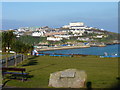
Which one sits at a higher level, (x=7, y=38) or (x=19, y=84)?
(x=7, y=38)

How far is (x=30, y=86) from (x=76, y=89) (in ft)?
5.70

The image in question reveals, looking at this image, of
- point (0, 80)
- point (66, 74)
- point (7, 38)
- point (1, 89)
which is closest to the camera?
point (1, 89)

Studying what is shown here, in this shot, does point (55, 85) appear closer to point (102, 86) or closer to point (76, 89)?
point (76, 89)

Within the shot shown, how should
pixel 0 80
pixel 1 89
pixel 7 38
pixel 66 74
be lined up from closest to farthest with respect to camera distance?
pixel 1 89
pixel 66 74
pixel 0 80
pixel 7 38

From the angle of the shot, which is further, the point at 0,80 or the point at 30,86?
the point at 0,80

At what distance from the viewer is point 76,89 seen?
8727mm

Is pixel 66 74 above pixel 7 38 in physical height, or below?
below

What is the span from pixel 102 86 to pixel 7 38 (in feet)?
29.2

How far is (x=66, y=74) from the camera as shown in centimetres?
923

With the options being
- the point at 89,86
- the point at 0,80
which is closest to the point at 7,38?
the point at 0,80

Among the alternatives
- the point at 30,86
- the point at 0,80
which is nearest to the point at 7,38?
the point at 0,80

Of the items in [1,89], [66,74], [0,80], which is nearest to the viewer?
[1,89]

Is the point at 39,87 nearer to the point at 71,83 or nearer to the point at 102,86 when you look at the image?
the point at 71,83

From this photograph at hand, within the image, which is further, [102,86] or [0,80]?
[0,80]
